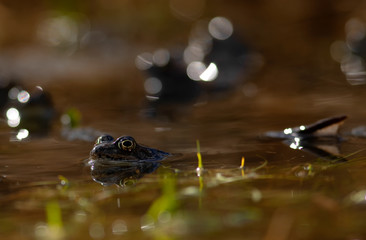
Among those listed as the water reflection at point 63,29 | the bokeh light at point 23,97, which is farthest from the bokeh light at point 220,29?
the bokeh light at point 23,97

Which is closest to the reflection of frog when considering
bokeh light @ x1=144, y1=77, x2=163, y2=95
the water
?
the water

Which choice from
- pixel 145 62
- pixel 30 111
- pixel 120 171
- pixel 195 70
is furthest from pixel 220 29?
pixel 120 171

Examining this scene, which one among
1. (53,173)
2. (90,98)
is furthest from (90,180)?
(90,98)

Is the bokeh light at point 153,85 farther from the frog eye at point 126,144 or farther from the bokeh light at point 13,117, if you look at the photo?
the frog eye at point 126,144

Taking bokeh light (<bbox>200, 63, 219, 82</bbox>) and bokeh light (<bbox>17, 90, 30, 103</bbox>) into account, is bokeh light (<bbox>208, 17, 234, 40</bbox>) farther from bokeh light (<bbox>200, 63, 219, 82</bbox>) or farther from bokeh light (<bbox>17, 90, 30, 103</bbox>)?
bokeh light (<bbox>17, 90, 30, 103</bbox>)

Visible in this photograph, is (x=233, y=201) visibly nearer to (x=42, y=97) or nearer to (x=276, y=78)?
(x=42, y=97)
